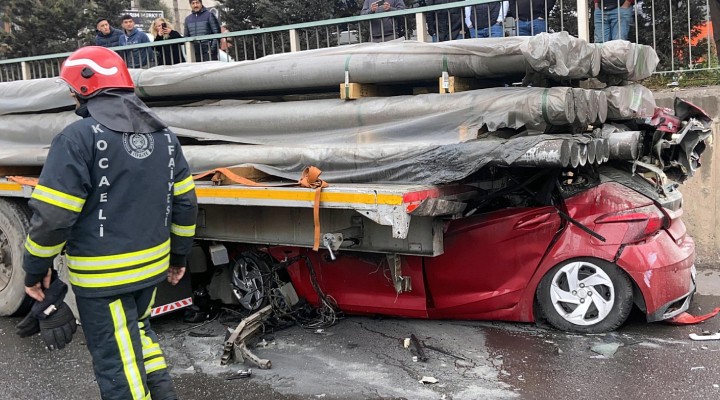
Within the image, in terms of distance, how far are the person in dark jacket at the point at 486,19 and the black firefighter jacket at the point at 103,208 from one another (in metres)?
4.19

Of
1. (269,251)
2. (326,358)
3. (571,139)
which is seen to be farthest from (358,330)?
(571,139)

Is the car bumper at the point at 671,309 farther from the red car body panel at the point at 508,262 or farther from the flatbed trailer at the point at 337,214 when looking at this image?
the flatbed trailer at the point at 337,214

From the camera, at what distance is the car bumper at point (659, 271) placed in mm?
4539

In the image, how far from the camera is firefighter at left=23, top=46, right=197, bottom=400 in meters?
3.15

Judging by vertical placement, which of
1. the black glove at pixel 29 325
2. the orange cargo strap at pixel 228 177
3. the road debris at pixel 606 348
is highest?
the orange cargo strap at pixel 228 177

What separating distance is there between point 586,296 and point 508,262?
1.81ft

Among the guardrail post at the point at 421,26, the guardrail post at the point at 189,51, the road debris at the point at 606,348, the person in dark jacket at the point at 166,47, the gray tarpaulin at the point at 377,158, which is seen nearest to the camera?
the gray tarpaulin at the point at 377,158

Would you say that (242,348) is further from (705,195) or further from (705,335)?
(705,195)

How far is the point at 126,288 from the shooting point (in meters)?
3.30

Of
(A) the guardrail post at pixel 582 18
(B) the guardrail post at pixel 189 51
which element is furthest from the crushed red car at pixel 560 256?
(B) the guardrail post at pixel 189 51

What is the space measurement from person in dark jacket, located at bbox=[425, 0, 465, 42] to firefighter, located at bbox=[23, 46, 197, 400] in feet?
13.9

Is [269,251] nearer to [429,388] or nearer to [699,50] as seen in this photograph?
[429,388]

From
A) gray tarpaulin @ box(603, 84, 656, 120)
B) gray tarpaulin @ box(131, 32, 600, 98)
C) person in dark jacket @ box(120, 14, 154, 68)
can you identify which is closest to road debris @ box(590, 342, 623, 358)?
gray tarpaulin @ box(603, 84, 656, 120)

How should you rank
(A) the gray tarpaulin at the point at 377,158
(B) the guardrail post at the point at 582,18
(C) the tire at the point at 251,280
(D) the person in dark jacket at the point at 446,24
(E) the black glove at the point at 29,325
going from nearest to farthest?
(E) the black glove at the point at 29,325, (A) the gray tarpaulin at the point at 377,158, (C) the tire at the point at 251,280, (B) the guardrail post at the point at 582,18, (D) the person in dark jacket at the point at 446,24
